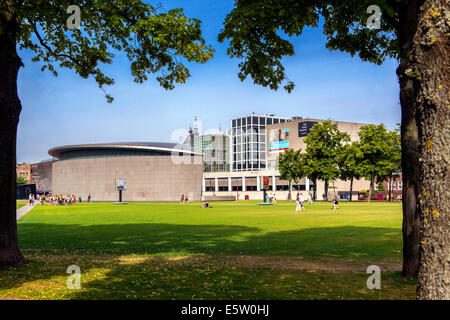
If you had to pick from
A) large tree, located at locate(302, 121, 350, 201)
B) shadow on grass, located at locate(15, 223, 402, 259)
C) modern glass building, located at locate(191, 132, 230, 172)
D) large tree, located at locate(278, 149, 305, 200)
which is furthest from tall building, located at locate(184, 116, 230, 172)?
shadow on grass, located at locate(15, 223, 402, 259)

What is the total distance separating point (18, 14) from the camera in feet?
33.3

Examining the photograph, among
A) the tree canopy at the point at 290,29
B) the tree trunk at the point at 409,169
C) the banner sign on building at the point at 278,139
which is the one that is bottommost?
the tree trunk at the point at 409,169

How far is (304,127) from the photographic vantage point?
4616 inches

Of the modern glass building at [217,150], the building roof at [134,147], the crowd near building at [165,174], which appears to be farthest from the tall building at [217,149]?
the building roof at [134,147]

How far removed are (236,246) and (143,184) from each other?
97201 mm

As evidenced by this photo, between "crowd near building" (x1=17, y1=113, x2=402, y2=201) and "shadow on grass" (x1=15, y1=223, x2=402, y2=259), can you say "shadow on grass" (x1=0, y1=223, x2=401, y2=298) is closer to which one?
"shadow on grass" (x1=15, y1=223, x2=402, y2=259)

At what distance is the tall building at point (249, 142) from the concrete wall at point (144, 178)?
51.0 metres

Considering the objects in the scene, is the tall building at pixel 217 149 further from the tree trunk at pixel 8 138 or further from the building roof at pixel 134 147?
the tree trunk at pixel 8 138

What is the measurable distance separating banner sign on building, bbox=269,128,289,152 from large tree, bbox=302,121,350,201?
165ft

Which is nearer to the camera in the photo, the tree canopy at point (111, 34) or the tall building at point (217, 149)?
the tree canopy at point (111, 34)

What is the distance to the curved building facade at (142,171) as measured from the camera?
108 metres

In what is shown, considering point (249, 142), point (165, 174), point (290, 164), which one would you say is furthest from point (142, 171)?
point (249, 142)
